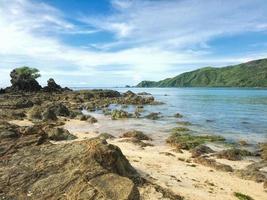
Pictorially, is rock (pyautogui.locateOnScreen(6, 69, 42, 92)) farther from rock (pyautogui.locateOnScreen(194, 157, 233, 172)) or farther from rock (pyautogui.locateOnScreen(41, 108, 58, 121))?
rock (pyautogui.locateOnScreen(194, 157, 233, 172))

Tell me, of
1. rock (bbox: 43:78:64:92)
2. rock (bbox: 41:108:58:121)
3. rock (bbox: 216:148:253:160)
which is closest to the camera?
rock (bbox: 216:148:253:160)

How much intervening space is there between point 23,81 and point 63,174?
11549cm

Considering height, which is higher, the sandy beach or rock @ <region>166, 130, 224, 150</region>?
the sandy beach

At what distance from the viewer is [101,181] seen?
34.8 ft

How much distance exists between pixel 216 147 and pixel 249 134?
10927mm

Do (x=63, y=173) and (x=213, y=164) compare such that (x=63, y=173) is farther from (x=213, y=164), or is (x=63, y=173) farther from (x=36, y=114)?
(x=36, y=114)

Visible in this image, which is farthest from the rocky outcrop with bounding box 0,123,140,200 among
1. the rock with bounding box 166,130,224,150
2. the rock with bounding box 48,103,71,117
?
the rock with bounding box 48,103,71,117

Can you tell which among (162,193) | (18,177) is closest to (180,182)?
(162,193)

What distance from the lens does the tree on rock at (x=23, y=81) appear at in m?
120

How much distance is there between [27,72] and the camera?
423ft

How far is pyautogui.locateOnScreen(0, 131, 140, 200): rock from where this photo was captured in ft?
32.8

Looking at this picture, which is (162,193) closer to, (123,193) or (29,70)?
(123,193)

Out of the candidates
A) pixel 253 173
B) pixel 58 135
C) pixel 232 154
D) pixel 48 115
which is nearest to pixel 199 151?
pixel 232 154

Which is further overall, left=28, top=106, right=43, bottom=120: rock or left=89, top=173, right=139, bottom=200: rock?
left=28, top=106, right=43, bottom=120: rock
